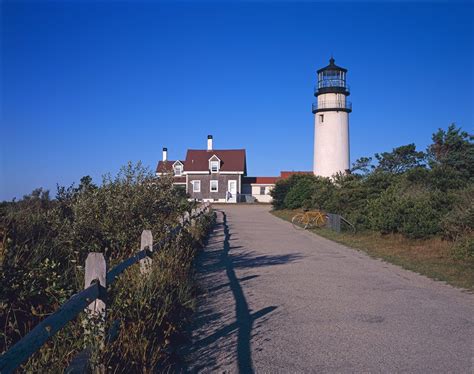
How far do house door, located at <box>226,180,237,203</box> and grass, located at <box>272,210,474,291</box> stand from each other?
41035mm

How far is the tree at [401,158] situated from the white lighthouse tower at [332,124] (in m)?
3.11

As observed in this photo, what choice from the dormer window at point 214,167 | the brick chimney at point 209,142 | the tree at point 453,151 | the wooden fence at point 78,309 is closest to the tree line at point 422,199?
the tree at point 453,151

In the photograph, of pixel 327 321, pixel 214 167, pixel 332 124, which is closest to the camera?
pixel 327 321

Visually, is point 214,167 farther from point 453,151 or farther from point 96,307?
point 96,307

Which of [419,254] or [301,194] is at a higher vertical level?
[301,194]

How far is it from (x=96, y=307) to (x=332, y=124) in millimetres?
39547

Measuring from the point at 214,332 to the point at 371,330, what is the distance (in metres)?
1.97

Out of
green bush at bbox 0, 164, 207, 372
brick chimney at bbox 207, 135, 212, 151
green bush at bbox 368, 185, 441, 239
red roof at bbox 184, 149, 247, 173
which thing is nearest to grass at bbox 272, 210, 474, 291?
A: green bush at bbox 368, 185, 441, 239

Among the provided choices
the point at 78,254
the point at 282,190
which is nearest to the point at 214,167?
the point at 282,190

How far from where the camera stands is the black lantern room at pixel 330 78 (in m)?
43.0

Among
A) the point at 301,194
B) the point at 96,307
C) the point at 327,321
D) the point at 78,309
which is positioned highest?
the point at 301,194

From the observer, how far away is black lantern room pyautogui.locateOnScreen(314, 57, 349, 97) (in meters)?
43.0

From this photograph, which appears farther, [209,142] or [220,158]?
[209,142]

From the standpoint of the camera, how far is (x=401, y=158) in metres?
39.9
